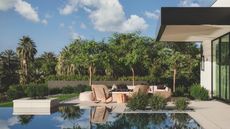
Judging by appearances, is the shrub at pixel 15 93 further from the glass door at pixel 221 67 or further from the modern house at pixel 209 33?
the glass door at pixel 221 67

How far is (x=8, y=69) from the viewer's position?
5041 centimetres

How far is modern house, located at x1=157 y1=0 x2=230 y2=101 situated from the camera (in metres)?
14.9

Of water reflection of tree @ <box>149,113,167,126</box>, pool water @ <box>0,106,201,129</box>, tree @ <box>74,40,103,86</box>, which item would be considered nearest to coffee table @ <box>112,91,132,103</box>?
pool water @ <box>0,106,201,129</box>

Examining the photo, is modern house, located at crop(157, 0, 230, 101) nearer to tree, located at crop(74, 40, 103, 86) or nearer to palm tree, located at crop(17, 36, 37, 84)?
tree, located at crop(74, 40, 103, 86)

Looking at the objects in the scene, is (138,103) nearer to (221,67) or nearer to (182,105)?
(182,105)


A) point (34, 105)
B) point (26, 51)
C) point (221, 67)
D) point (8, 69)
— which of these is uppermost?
point (26, 51)

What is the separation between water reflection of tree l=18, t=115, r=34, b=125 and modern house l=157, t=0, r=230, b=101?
209 inches

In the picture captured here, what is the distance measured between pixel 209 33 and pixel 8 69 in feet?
113

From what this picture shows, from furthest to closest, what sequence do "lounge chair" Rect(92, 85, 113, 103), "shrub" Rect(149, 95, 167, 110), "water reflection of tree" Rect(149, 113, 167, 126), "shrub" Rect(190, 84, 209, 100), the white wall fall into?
"shrub" Rect(190, 84, 209, 100)
"lounge chair" Rect(92, 85, 113, 103)
the white wall
"shrub" Rect(149, 95, 167, 110)
"water reflection of tree" Rect(149, 113, 167, 126)

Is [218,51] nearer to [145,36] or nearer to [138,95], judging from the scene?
[138,95]

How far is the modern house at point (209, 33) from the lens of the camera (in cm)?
1488

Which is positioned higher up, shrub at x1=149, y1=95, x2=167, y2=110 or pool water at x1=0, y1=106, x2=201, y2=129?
shrub at x1=149, y1=95, x2=167, y2=110

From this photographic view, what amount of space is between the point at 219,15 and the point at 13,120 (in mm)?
7296

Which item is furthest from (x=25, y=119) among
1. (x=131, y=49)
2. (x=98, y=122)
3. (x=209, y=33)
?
(x=131, y=49)
